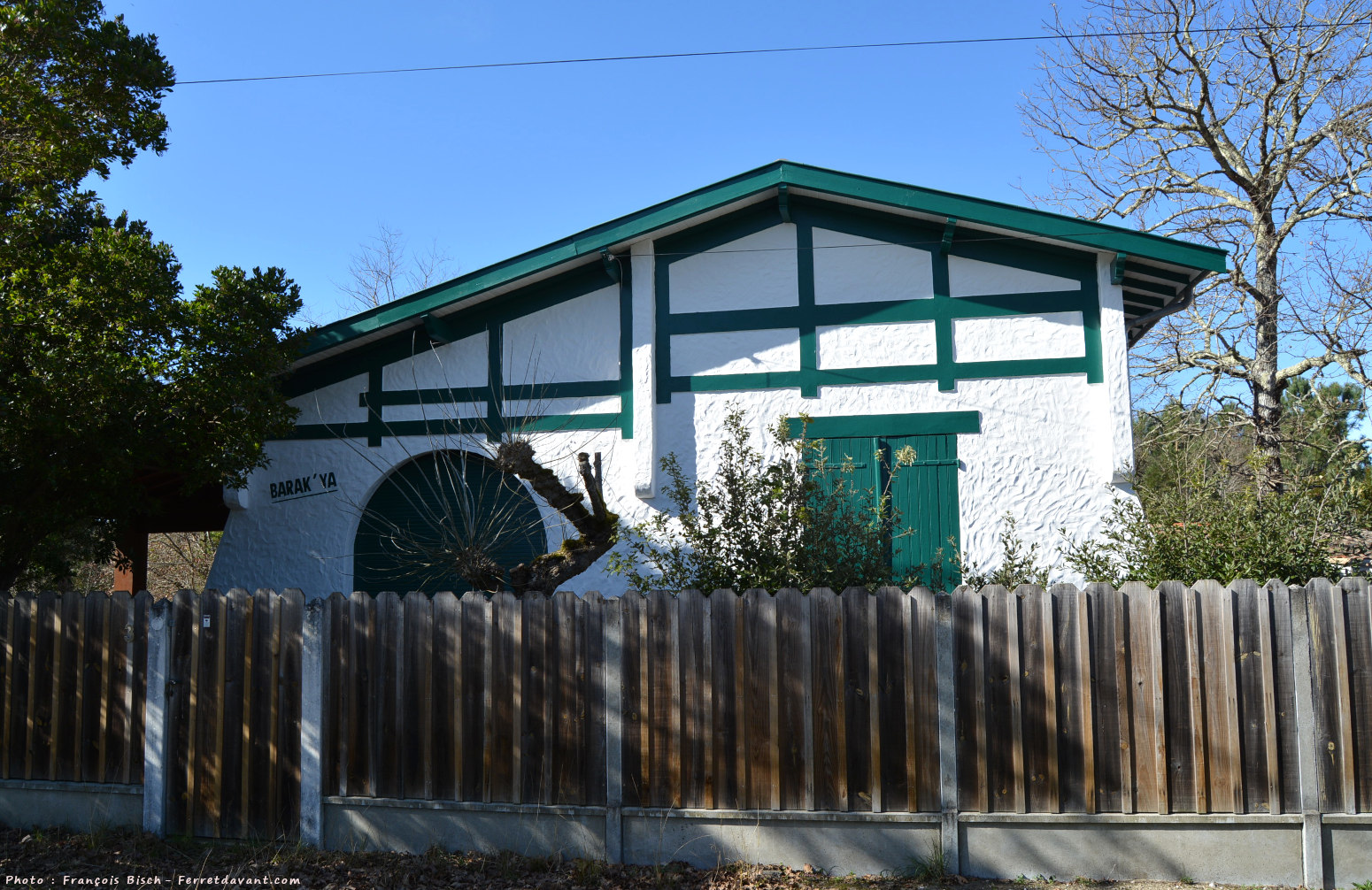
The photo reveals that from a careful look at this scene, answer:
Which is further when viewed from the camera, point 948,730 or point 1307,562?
point 1307,562

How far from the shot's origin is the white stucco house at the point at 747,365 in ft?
32.3

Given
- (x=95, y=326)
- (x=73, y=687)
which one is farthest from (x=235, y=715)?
(x=95, y=326)

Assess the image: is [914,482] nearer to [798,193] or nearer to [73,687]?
[798,193]

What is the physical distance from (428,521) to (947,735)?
6604mm

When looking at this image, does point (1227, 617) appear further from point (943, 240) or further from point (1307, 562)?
point (943, 240)

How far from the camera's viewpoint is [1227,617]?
5.82m

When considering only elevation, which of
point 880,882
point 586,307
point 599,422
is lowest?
point 880,882

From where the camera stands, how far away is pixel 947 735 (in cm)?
590

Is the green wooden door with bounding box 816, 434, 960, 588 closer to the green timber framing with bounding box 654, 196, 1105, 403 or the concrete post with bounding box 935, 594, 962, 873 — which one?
the green timber framing with bounding box 654, 196, 1105, 403

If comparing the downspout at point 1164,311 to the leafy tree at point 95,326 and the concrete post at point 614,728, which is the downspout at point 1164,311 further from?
the leafy tree at point 95,326

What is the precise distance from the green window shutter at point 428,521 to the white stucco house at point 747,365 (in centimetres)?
4

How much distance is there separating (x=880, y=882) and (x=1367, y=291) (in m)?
14.2

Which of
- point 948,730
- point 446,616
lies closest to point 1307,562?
point 948,730

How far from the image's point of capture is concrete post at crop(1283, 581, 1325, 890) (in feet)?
18.5
